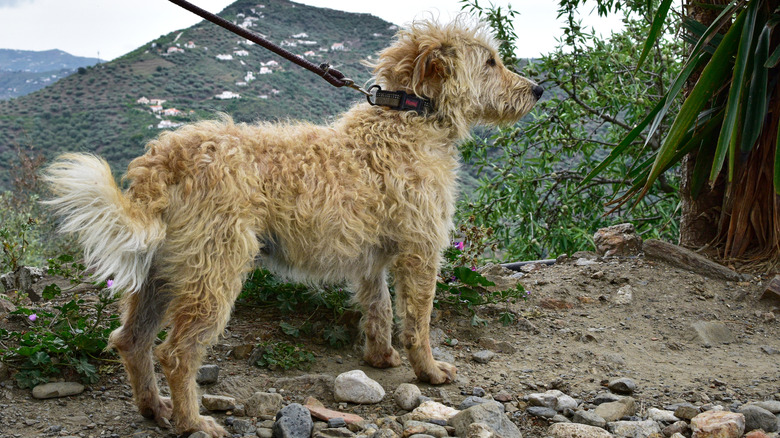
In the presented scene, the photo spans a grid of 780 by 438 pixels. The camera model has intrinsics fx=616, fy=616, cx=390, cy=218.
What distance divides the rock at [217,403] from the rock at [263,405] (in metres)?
0.09

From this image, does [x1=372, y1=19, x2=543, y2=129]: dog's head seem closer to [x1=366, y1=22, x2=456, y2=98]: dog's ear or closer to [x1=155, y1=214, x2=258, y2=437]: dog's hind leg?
[x1=366, y1=22, x2=456, y2=98]: dog's ear

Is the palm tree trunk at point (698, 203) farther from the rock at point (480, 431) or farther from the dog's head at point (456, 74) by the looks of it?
the rock at point (480, 431)

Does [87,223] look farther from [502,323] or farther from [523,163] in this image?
[523,163]

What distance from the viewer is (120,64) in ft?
56.8

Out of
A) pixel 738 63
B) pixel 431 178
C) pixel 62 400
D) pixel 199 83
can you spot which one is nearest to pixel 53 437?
pixel 62 400

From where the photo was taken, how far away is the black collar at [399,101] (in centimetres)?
378

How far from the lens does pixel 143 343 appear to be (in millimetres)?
3229

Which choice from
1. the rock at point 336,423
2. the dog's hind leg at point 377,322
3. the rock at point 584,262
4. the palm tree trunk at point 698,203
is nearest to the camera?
the rock at point 336,423

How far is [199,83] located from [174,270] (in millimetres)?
13328

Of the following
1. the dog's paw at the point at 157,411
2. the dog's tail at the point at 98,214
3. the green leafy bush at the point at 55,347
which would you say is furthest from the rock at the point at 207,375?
the dog's tail at the point at 98,214

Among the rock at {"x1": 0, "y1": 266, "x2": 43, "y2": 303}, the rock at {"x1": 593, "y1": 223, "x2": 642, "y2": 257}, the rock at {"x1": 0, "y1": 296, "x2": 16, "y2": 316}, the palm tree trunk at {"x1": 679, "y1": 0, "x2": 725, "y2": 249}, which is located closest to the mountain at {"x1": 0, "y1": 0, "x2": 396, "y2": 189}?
the rock at {"x1": 0, "y1": 266, "x2": 43, "y2": 303}

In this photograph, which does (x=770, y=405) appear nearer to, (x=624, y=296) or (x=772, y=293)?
(x=624, y=296)

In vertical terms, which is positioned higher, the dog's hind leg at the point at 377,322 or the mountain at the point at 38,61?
the mountain at the point at 38,61

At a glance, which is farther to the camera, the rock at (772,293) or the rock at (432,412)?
the rock at (772,293)
